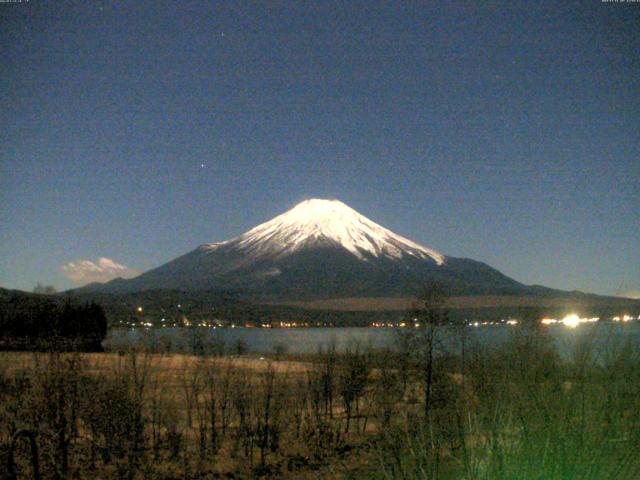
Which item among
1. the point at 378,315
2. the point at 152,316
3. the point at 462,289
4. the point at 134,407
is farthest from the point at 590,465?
the point at 462,289

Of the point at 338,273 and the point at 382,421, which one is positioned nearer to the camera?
the point at 382,421

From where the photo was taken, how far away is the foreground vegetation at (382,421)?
2936mm

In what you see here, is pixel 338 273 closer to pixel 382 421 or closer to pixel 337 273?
pixel 337 273

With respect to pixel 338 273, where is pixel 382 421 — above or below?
below

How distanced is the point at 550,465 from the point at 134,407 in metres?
9.28

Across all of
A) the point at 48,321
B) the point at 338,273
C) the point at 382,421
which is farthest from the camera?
the point at 338,273

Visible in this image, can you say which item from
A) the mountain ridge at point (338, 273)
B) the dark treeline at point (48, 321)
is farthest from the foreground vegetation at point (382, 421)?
the mountain ridge at point (338, 273)

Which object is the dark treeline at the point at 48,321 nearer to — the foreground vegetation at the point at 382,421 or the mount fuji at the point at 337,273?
the foreground vegetation at the point at 382,421

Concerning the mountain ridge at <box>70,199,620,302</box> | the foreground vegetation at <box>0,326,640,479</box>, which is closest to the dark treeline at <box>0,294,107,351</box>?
the foreground vegetation at <box>0,326,640,479</box>

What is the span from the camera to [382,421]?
6.94 meters

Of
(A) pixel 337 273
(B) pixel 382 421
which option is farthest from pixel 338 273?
(B) pixel 382 421

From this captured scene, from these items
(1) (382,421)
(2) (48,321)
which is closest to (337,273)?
(2) (48,321)

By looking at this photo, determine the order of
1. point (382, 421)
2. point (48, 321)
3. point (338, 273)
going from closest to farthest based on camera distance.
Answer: point (382, 421), point (48, 321), point (338, 273)

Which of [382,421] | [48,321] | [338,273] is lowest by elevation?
[382,421]
